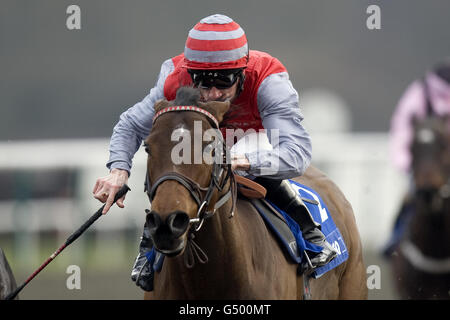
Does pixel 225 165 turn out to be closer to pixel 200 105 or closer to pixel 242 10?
pixel 200 105

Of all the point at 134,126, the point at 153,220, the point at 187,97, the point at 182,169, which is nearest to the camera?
the point at 153,220

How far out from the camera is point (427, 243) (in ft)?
18.5

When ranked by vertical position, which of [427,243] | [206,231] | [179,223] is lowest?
[427,243]

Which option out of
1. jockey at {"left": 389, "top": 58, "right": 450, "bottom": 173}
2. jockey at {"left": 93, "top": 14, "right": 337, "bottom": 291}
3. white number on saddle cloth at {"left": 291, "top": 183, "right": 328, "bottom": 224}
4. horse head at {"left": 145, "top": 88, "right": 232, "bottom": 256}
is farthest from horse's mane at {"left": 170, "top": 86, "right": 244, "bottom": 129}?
jockey at {"left": 389, "top": 58, "right": 450, "bottom": 173}

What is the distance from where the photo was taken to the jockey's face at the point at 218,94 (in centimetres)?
315

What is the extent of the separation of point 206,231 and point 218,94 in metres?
0.55

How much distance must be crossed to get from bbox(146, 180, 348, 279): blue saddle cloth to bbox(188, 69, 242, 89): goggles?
54 cm

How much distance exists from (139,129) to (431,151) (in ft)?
10.2

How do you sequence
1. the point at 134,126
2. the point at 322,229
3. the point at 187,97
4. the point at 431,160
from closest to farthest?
the point at 187,97, the point at 134,126, the point at 322,229, the point at 431,160

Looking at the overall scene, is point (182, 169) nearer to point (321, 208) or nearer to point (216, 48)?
point (216, 48)

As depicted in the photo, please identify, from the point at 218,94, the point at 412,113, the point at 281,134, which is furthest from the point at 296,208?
the point at 412,113

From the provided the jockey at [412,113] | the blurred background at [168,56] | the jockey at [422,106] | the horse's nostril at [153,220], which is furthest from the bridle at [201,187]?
the blurred background at [168,56]

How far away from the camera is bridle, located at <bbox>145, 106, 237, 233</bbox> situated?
104 inches
